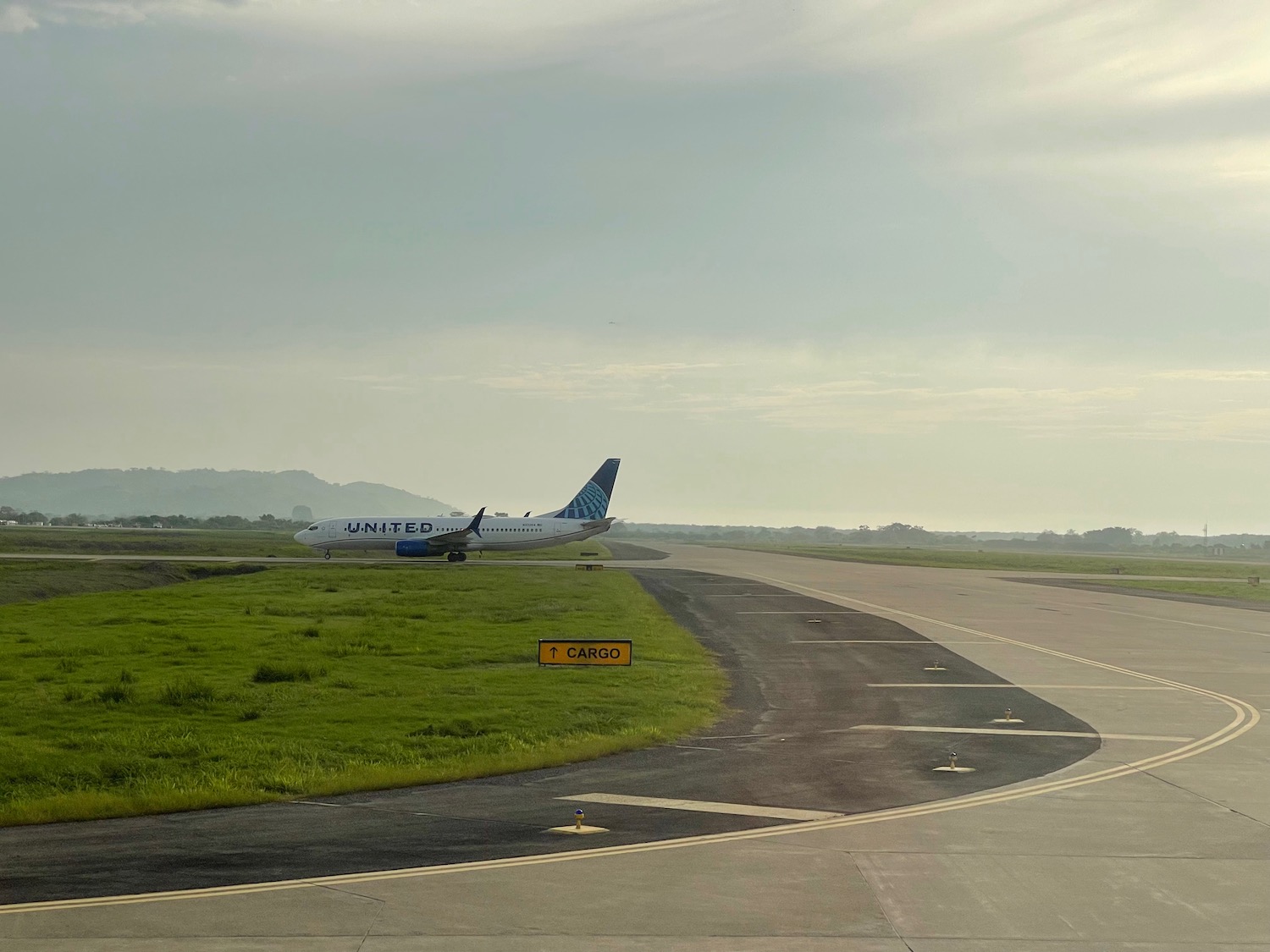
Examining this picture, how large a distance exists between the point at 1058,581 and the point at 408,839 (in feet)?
320

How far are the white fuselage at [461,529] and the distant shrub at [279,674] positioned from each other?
68.6 m

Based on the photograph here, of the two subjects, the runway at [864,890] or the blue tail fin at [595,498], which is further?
the blue tail fin at [595,498]

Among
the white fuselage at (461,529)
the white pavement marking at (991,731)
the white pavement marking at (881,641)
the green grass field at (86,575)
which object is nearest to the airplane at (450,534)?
the white fuselage at (461,529)

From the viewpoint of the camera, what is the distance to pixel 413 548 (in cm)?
9800

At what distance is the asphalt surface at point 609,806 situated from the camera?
14.1m

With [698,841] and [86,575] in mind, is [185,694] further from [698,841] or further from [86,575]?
[86,575]

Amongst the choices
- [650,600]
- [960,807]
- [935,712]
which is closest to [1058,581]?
[650,600]

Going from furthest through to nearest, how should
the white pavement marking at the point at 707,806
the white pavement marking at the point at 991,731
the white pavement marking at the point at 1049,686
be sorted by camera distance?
1. the white pavement marking at the point at 1049,686
2. the white pavement marking at the point at 991,731
3. the white pavement marking at the point at 707,806

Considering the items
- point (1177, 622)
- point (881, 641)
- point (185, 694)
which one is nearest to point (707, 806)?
point (185, 694)

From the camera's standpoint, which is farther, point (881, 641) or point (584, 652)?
point (881, 641)

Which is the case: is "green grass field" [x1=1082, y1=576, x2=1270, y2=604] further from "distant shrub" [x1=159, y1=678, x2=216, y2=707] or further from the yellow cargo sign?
"distant shrub" [x1=159, y1=678, x2=216, y2=707]

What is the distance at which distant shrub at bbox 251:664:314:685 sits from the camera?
1207 inches

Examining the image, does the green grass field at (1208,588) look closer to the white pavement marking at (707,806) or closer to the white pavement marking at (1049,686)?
the white pavement marking at (1049,686)

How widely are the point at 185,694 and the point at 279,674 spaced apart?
3.94 meters
